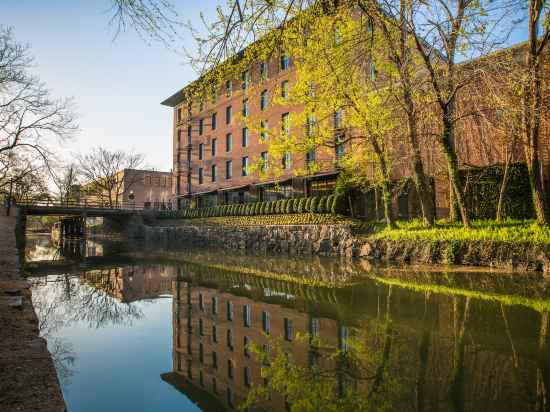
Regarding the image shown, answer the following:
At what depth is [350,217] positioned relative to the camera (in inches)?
673

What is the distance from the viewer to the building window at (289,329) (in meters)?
3.86

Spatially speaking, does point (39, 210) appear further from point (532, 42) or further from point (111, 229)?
point (532, 42)

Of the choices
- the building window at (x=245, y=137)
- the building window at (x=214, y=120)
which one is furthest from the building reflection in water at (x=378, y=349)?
the building window at (x=214, y=120)

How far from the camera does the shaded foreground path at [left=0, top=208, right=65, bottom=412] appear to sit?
188 cm

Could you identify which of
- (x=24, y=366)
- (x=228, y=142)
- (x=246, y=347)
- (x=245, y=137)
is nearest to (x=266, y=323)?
(x=246, y=347)

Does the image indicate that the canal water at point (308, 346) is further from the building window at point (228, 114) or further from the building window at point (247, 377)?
the building window at point (228, 114)

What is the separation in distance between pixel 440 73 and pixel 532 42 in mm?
2449

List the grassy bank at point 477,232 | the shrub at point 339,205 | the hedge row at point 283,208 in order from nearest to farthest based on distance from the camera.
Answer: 1. the grassy bank at point 477,232
2. the shrub at point 339,205
3. the hedge row at point 283,208

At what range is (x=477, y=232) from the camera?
9.93 meters

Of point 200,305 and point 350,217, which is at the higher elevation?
point 350,217

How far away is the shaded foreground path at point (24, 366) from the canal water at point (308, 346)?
46cm

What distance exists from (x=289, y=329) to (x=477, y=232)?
8.43 m

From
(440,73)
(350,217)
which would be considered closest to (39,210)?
(350,217)

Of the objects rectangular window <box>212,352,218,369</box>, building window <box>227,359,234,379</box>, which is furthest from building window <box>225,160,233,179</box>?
building window <box>227,359,234,379</box>
